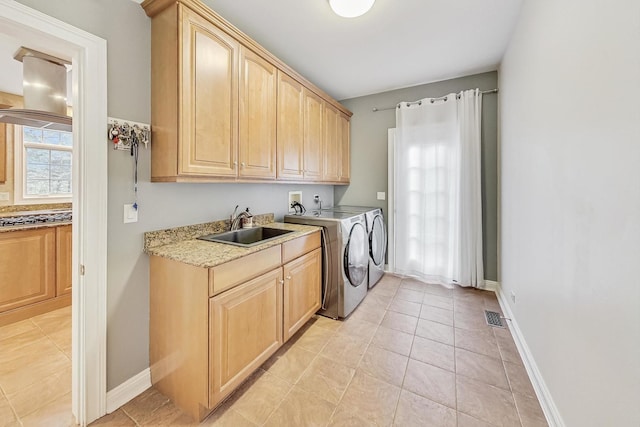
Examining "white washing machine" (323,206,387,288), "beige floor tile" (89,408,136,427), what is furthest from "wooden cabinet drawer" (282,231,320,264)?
"beige floor tile" (89,408,136,427)

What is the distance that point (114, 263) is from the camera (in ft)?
4.74

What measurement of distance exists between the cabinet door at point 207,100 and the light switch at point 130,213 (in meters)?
0.39

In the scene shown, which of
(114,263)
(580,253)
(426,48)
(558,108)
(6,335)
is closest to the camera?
(580,253)

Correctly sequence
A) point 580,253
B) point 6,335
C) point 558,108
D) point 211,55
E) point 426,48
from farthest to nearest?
point 426,48
point 6,335
point 211,55
point 558,108
point 580,253

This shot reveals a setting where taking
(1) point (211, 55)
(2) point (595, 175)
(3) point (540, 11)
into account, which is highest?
(3) point (540, 11)

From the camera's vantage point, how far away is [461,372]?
1717 millimetres

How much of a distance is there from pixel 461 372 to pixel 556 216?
118cm

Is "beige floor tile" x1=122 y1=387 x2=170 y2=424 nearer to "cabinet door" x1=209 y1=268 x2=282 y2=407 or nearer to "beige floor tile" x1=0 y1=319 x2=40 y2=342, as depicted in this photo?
"cabinet door" x1=209 y1=268 x2=282 y2=407

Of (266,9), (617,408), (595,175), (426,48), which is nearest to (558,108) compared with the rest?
(595,175)

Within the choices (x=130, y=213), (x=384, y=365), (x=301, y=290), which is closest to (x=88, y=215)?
(x=130, y=213)

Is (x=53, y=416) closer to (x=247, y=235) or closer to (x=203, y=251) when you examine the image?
(x=203, y=251)

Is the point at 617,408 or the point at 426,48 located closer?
the point at 617,408

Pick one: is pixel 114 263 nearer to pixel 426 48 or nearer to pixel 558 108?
pixel 558 108

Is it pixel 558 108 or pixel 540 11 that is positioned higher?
pixel 540 11
